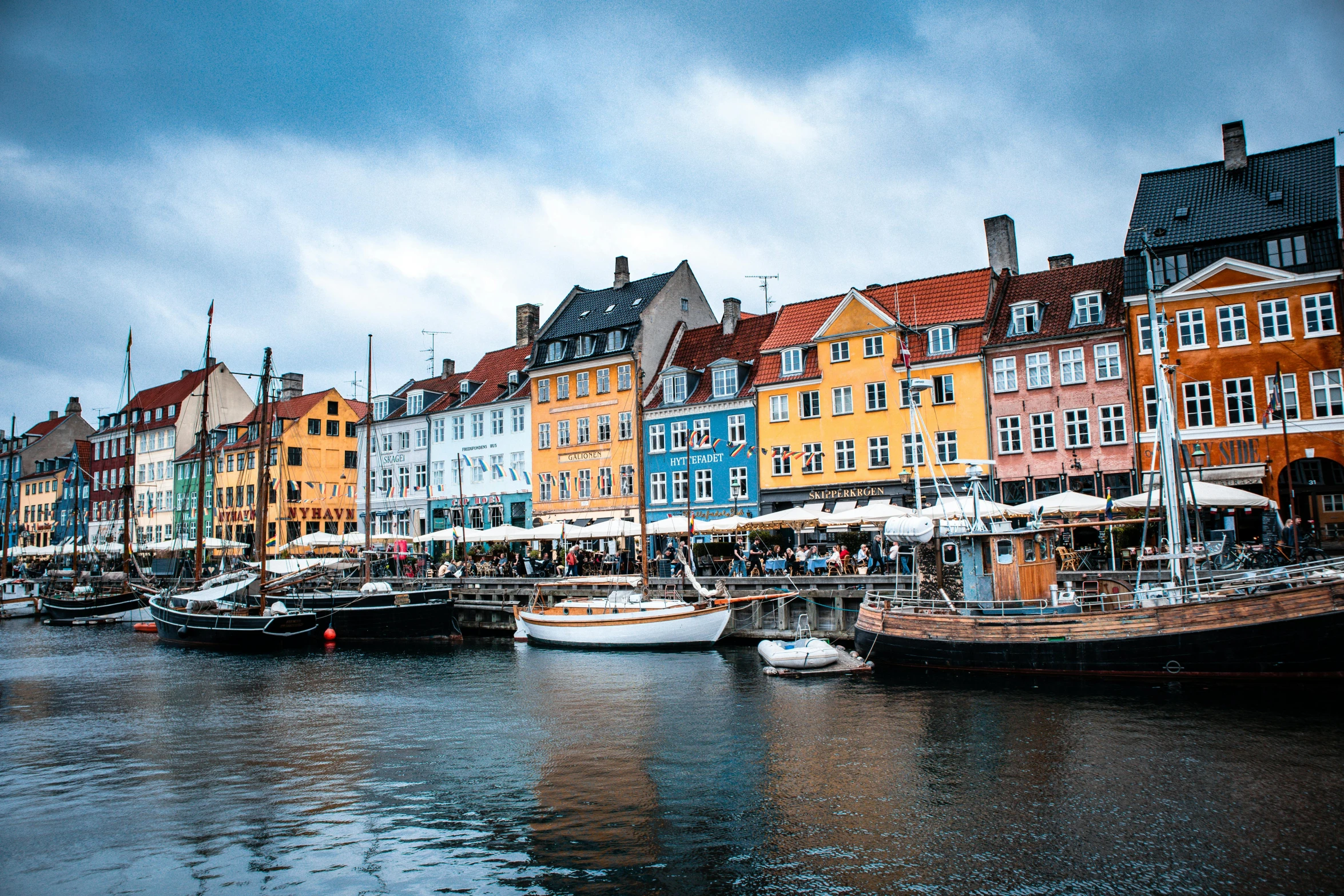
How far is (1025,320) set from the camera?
43219 millimetres

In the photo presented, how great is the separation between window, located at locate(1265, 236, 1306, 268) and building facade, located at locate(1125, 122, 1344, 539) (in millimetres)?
49

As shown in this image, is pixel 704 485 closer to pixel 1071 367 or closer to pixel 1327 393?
pixel 1071 367

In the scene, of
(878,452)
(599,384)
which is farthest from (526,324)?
(878,452)

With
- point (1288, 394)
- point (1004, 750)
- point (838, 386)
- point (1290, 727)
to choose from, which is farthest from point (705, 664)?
point (1288, 394)

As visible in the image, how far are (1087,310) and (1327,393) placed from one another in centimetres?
952

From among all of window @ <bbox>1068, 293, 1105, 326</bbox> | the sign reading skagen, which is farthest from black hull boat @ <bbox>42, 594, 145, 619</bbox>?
window @ <bbox>1068, 293, 1105, 326</bbox>

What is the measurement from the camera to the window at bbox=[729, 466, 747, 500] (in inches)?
2000

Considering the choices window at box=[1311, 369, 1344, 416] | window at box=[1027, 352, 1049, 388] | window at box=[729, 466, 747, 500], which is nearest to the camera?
window at box=[1311, 369, 1344, 416]

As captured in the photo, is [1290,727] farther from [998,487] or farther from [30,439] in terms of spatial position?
[30,439]

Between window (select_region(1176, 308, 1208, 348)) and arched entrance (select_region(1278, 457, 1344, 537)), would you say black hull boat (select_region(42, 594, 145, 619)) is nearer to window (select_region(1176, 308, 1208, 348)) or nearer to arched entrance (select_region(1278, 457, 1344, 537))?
window (select_region(1176, 308, 1208, 348))

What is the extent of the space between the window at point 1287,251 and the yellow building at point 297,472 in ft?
200

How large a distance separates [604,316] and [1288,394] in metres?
36.7

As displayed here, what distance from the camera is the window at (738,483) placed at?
167 feet

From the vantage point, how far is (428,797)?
1600cm
